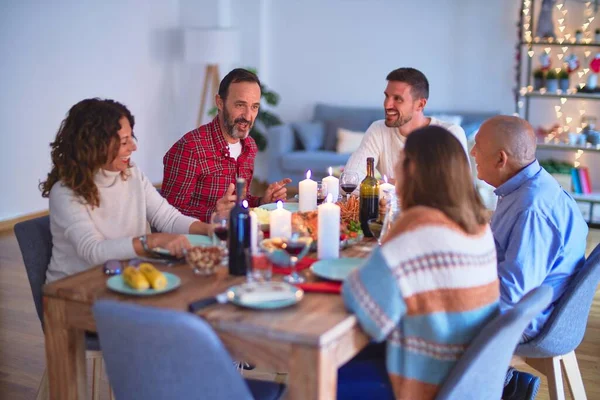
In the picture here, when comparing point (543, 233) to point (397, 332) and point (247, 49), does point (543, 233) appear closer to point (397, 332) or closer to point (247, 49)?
point (397, 332)

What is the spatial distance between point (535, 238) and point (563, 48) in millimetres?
4508

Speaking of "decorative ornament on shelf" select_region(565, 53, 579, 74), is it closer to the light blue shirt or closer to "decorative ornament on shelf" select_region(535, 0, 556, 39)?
"decorative ornament on shelf" select_region(535, 0, 556, 39)

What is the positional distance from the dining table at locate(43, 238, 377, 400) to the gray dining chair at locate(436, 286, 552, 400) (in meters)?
0.23

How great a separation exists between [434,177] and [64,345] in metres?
1.01

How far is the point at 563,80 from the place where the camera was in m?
6.11

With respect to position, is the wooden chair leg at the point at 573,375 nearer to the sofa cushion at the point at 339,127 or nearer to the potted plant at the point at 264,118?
the sofa cushion at the point at 339,127

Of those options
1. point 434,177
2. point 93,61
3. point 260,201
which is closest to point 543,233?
point 434,177

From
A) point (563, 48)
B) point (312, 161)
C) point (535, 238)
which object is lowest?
point (312, 161)

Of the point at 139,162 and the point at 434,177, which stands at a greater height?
the point at 434,177

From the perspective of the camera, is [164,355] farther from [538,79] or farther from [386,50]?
[386,50]

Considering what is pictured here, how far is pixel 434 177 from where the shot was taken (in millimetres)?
1806

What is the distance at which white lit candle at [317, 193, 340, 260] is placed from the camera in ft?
7.07

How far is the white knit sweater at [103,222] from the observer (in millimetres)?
2174

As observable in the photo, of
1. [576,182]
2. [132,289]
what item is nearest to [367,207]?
[132,289]
